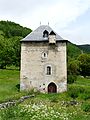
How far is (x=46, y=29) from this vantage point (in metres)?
48.5

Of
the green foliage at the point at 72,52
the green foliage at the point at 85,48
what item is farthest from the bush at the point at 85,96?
the green foliage at the point at 85,48

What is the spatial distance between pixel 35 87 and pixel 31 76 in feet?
5.07

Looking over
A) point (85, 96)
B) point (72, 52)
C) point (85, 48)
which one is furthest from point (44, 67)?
point (85, 48)

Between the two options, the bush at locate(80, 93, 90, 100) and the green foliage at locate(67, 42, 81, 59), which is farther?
the green foliage at locate(67, 42, 81, 59)

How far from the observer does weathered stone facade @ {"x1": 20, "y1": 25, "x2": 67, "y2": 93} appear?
4631 centimetres

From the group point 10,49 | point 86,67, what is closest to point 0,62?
point 10,49

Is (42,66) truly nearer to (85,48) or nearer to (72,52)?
(72,52)

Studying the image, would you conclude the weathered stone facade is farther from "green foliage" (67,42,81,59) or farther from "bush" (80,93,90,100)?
"green foliage" (67,42,81,59)

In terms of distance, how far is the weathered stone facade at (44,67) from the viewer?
1823 inches

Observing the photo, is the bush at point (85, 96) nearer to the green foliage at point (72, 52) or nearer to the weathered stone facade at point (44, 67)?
the weathered stone facade at point (44, 67)

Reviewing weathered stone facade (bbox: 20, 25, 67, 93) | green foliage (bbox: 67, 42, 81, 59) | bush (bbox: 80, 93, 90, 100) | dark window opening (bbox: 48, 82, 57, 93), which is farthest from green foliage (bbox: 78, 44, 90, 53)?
bush (bbox: 80, 93, 90, 100)

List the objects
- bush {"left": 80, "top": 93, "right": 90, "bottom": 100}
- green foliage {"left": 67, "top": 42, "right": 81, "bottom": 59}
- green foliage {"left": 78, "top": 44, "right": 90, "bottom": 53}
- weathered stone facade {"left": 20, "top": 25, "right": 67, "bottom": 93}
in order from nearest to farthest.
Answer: bush {"left": 80, "top": 93, "right": 90, "bottom": 100} → weathered stone facade {"left": 20, "top": 25, "right": 67, "bottom": 93} → green foliage {"left": 67, "top": 42, "right": 81, "bottom": 59} → green foliage {"left": 78, "top": 44, "right": 90, "bottom": 53}

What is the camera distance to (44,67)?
46625 millimetres

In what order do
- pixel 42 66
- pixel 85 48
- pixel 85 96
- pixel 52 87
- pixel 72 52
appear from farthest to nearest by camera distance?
pixel 85 48, pixel 72 52, pixel 42 66, pixel 52 87, pixel 85 96
